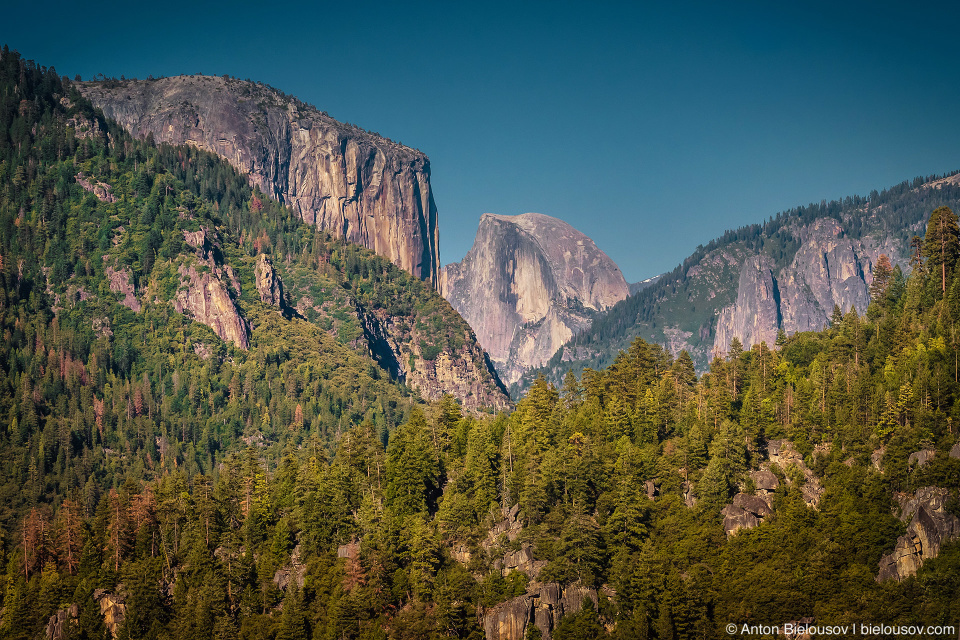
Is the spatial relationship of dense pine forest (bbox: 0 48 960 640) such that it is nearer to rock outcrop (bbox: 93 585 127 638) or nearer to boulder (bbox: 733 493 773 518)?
rock outcrop (bbox: 93 585 127 638)

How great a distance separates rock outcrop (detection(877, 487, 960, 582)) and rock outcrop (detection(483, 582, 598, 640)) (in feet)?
102

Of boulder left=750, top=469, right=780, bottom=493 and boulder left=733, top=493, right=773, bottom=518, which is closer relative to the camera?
boulder left=733, top=493, right=773, bottom=518

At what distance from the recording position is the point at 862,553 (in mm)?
95562

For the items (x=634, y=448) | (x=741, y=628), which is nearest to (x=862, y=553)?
(x=741, y=628)

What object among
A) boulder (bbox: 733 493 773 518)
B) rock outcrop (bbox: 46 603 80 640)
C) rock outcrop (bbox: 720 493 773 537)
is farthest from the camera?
rock outcrop (bbox: 46 603 80 640)

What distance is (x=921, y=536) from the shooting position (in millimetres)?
95500

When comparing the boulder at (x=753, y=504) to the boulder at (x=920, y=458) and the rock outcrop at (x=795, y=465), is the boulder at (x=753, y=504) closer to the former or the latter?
the rock outcrop at (x=795, y=465)

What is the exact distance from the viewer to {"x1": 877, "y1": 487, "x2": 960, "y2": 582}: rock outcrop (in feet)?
309

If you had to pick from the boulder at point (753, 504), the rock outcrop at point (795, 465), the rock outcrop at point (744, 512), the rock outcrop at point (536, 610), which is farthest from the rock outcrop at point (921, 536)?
the rock outcrop at point (536, 610)

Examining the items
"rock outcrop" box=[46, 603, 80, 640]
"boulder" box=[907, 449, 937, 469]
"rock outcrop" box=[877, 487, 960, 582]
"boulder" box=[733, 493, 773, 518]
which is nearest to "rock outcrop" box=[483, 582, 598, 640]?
"boulder" box=[733, 493, 773, 518]

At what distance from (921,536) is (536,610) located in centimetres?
4104

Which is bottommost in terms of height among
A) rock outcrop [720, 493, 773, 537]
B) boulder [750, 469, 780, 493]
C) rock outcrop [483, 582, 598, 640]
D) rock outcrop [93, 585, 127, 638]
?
rock outcrop [483, 582, 598, 640]

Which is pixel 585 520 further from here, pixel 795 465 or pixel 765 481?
pixel 795 465

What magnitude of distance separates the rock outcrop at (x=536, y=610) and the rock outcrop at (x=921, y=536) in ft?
102
